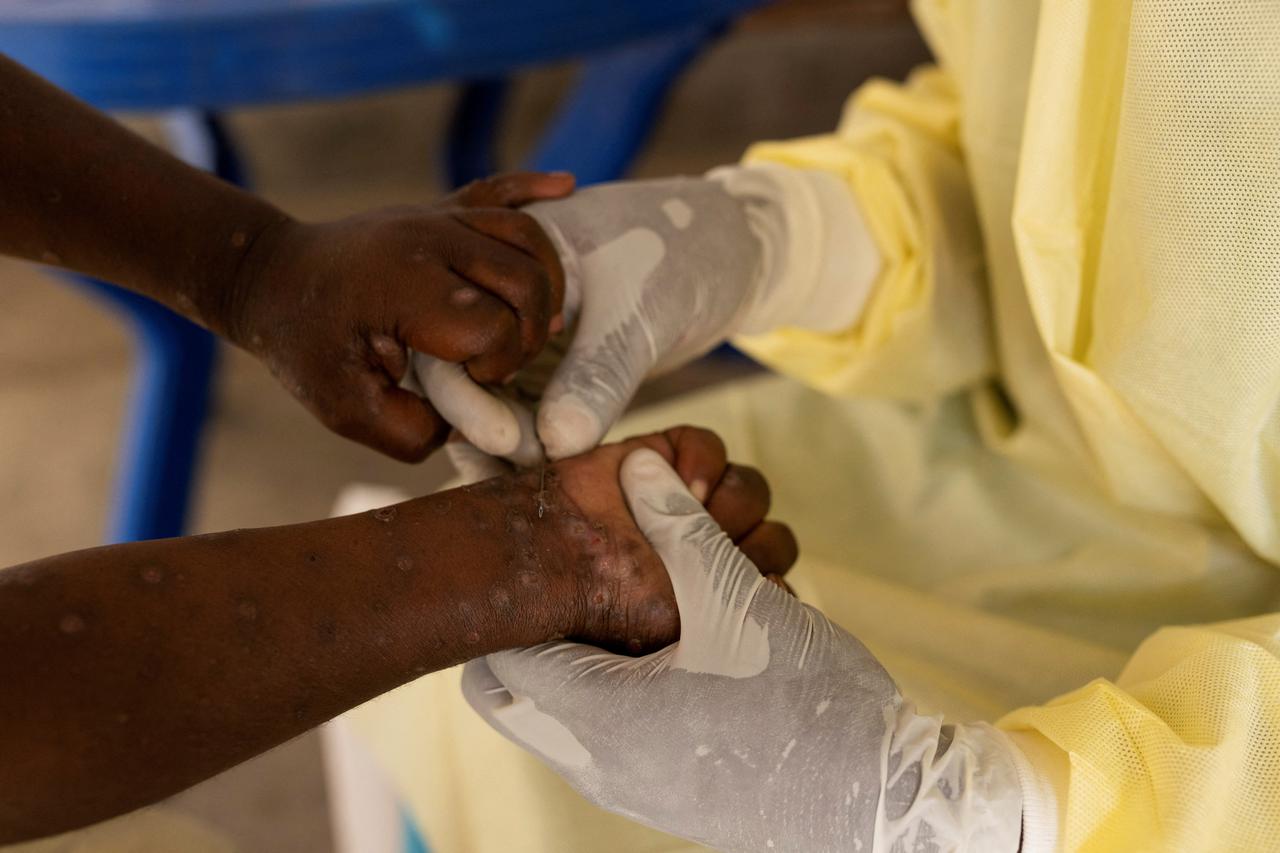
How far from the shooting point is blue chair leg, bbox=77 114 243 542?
4.33 ft

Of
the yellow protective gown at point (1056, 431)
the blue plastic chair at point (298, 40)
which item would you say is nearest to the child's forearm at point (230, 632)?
the yellow protective gown at point (1056, 431)

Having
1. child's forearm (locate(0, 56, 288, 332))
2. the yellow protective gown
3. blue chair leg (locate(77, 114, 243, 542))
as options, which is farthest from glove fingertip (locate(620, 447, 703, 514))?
blue chair leg (locate(77, 114, 243, 542))

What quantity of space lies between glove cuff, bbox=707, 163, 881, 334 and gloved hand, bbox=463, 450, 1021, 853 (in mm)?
259

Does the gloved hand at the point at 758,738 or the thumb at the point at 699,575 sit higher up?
the thumb at the point at 699,575

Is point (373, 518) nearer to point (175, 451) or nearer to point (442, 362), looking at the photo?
point (442, 362)

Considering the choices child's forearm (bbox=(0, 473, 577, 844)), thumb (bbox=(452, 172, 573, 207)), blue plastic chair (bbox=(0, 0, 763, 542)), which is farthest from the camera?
blue plastic chair (bbox=(0, 0, 763, 542))

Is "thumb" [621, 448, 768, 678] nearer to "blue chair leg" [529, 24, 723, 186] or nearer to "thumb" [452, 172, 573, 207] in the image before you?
"thumb" [452, 172, 573, 207]

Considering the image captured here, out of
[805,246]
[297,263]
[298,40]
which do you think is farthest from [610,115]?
[297,263]

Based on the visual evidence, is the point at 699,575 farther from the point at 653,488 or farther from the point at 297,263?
the point at 297,263

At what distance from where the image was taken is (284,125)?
231 cm

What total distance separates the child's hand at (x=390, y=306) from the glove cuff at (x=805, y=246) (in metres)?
0.18

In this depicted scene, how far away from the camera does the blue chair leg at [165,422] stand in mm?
1320

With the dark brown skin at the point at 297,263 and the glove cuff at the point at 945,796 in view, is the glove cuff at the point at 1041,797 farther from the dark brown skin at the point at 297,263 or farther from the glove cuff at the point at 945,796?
the dark brown skin at the point at 297,263

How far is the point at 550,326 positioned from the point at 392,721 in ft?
0.96
